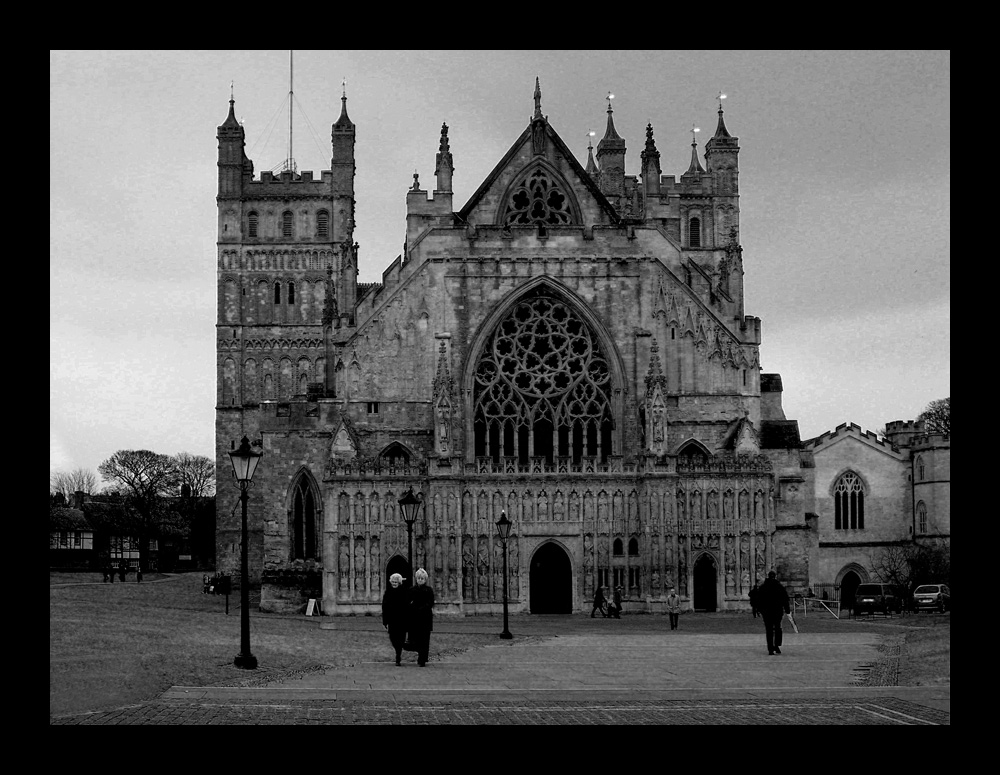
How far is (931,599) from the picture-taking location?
54469mm

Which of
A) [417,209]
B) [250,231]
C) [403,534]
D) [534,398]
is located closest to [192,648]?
[403,534]

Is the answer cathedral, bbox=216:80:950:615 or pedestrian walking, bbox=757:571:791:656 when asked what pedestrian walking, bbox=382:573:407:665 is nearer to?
pedestrian walking, bbox=757:571:791:656

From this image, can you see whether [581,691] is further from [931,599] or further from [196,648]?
[931,599]

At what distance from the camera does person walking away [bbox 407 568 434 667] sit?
24.4m

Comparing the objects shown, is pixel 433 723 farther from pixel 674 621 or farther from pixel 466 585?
pixel 466 585

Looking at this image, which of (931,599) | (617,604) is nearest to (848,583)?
(931,599)

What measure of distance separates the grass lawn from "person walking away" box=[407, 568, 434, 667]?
1825 mm

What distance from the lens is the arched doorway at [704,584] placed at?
5312 cm

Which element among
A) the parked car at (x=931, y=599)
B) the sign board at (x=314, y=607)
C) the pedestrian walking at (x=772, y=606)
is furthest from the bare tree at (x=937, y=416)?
the pedestrian walking at (x=772, y=606)

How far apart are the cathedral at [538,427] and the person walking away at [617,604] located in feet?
2.74

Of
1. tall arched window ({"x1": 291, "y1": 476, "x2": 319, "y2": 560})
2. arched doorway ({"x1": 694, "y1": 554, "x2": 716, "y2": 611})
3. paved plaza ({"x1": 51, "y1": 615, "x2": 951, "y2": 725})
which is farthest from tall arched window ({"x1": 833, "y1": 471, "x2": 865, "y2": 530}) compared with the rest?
paved plaza ({"x1": 51, "y1": 615, "x2": 951, "y2": 725})

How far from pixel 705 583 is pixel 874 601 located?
605cm

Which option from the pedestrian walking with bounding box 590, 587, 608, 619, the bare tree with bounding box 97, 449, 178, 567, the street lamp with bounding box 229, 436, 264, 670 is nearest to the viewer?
the street lamp with bounding box 229, 436, 264, 670

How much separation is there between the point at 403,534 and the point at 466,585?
2919 millimetres
